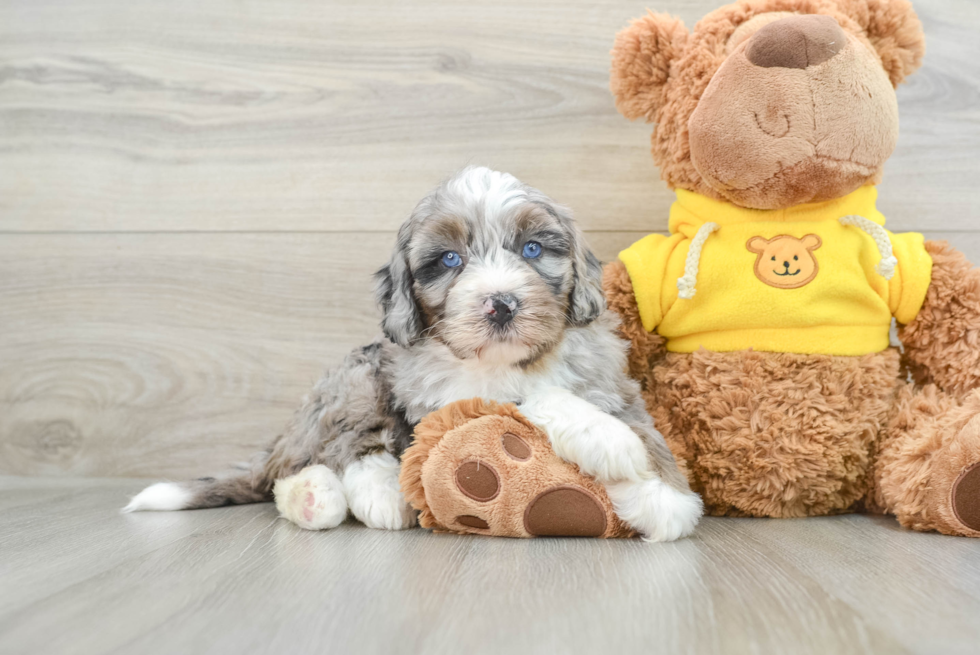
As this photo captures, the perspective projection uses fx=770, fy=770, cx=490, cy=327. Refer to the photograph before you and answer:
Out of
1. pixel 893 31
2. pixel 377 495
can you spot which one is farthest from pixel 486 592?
pixel 893 31

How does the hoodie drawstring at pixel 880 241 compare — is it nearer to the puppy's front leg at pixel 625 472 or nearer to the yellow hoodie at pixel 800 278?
the yellow hoodie at pixel 800 278

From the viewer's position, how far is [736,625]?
0.91 meters

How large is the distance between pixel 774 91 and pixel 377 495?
1090 mm

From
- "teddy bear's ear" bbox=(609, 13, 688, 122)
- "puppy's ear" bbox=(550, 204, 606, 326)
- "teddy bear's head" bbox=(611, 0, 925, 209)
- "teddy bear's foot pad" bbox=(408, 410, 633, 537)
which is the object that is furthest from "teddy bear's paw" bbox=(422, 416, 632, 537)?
"teddy bear's ear" bbox=(609, 13, 688, 122)

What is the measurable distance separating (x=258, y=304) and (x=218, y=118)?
0.53m

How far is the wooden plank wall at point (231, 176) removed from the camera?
81.7 inches

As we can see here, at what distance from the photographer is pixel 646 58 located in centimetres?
170

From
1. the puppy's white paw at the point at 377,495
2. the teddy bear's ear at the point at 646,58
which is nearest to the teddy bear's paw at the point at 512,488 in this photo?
the puppy's white paw at the point at 377,495

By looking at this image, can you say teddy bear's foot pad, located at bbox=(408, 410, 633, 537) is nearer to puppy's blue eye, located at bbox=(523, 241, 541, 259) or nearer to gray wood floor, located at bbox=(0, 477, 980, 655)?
gray wood floor, located at bbox=(0, 477, 980, 655)

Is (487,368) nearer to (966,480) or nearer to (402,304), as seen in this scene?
(402,304)

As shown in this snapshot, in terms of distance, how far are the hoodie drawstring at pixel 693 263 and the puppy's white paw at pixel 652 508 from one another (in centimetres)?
A: 46

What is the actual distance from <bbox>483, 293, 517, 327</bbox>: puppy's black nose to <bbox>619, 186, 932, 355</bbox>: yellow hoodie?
447 millimetres

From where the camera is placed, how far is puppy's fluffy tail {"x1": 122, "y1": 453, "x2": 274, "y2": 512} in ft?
5.72

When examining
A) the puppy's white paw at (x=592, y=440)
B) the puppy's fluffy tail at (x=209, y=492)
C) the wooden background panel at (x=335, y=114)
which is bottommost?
the puppy's fluffy tail at (x=209, y=492)
